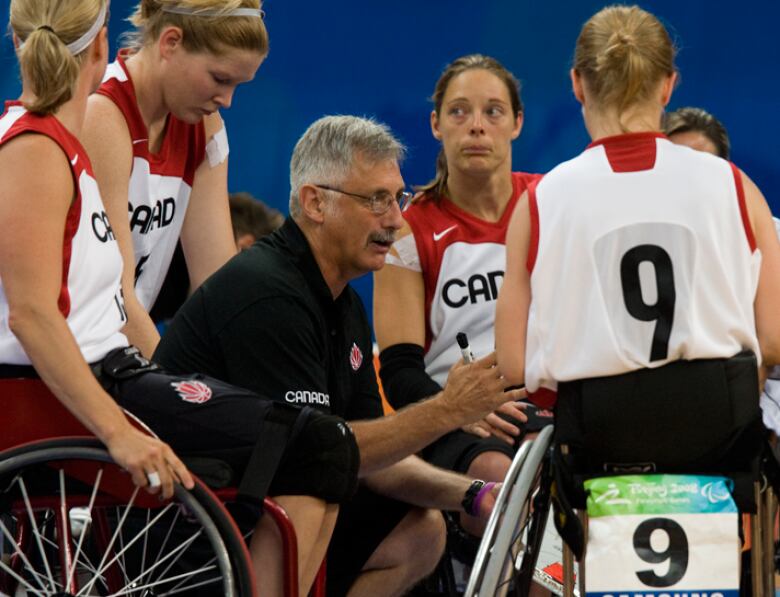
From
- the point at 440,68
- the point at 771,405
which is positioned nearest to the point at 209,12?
the point at 771,405

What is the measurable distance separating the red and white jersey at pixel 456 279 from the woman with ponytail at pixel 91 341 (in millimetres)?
1088

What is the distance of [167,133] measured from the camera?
3352 millimetres

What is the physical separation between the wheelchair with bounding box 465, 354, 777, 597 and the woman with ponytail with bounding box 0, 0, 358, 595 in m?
0.33

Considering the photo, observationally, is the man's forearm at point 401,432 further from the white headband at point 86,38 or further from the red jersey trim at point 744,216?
the white headband at point 86,38

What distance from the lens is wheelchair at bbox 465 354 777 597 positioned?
2369 mm

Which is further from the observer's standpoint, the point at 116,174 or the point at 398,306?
the point at 398,306

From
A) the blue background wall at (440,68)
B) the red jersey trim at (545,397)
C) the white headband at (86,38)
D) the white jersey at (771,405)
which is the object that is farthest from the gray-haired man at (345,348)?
the blue background wall at (440,68)

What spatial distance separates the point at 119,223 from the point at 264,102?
7.67 feet

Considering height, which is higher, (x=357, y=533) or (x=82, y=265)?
(x=82, y=265)

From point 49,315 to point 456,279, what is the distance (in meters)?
1.56

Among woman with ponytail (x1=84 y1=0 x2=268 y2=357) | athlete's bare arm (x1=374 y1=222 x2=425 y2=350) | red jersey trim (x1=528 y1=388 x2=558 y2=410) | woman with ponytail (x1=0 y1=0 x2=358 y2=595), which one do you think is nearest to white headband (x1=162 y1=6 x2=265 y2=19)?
woman with ponytail (x1=84 y1=0 x2=268 y2=357)

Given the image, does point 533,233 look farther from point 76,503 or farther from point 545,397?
point 76,503

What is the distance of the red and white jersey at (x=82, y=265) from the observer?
2350 millimetres

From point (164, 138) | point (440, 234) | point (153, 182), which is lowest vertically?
point (440, 234)
